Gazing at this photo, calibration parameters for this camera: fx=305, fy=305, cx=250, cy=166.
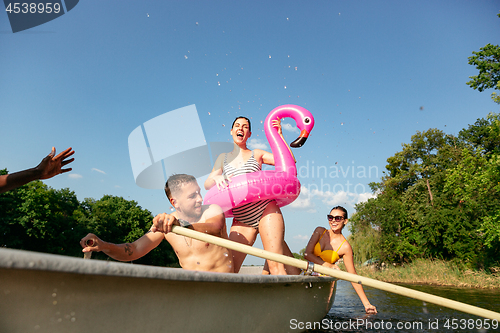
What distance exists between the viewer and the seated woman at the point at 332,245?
4.76m

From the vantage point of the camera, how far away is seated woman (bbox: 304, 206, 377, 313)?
15.6ft

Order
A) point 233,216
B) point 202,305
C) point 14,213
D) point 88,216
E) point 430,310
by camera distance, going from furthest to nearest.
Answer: point 88,216 → point 14,213 → point 430,310 → point 233,216 → point 202,305

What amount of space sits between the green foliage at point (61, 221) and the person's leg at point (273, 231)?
107ft

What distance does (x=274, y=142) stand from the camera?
4.02 m

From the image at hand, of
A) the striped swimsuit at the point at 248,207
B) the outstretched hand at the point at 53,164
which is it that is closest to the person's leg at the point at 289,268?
the striped swimsuit at the point at 248,207

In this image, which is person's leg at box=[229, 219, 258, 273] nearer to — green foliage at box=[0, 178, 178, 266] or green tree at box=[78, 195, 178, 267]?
green foliage at box=[0, 178, 178, 266]

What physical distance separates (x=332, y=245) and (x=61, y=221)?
35629mm

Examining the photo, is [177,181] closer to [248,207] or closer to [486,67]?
[248,207]

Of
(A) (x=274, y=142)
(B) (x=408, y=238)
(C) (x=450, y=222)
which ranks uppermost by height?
(A) (x=274, y=142)

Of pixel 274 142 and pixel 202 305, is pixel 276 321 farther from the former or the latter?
pixel 274 142

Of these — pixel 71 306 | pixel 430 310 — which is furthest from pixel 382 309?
pixel 71 306

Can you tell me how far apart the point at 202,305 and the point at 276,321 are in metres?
1.03

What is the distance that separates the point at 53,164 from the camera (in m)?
2.97

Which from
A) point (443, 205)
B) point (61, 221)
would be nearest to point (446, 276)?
point (443, 205)
